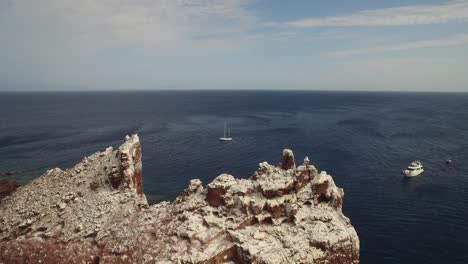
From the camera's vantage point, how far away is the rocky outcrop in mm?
23047

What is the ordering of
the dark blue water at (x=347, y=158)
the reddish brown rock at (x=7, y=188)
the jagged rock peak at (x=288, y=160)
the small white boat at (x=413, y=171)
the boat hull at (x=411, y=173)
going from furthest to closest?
the small white boat at (x=413, y=171) → the boat hull at (x=411, y=173) → the reddish brown rock at (x=7, y=188) → the dark blue water at (x=347, y=158) → the jagged rock peak at (x=288, y=160)

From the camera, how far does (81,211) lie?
26.9m

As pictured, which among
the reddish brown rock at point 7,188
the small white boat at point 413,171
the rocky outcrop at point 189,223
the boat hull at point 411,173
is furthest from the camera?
the small white boat at point 413,171

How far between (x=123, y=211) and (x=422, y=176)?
286 feet

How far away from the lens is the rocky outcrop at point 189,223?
2305 centimetres

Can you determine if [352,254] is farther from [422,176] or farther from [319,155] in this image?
[319,155]

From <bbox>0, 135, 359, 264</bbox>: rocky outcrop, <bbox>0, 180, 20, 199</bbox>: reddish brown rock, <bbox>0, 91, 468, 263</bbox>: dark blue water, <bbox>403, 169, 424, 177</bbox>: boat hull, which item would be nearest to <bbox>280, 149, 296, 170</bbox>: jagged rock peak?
<bbox>0, 135, 359, 264</bbox>: rocky outcrop

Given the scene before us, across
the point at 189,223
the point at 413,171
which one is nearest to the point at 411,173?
the point at 413,171

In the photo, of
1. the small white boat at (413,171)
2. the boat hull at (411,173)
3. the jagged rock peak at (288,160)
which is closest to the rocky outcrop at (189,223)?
the jagged rock peak at (288,160)

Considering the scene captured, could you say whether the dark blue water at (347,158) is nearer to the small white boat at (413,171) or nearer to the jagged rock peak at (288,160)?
the small white boat at (413,171)

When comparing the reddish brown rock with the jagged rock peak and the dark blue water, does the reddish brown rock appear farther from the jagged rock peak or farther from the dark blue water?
the jagged rock peak

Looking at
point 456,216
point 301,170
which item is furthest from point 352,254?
point 456,216

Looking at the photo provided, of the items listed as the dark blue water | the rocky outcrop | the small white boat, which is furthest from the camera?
the small white boat

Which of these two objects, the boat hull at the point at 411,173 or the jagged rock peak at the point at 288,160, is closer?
the jagged rock peak at the point at 288,160
